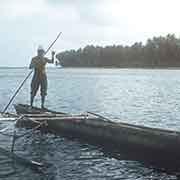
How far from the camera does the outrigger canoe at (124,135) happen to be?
47.6 feet

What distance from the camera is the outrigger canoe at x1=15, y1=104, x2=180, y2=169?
47.6 ft

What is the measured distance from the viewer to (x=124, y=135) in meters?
16.3

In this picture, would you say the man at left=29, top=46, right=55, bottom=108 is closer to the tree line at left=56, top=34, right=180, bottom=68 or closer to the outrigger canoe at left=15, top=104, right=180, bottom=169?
the outrigger canoe at left=15, top=104, right=180, bottom=169

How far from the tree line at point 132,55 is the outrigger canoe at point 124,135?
11951cm

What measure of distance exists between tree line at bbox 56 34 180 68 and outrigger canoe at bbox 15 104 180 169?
119514 millimetres

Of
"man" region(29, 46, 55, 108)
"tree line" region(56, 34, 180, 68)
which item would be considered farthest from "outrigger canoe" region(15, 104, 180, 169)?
"tree line" region(56, 34, 180, 68)

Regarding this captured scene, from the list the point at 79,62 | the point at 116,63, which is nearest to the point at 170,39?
the point at 116,63

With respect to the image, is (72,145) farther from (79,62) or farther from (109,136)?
(79,62)

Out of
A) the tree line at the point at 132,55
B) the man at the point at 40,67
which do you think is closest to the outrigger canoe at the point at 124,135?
the man at the point at 40,67

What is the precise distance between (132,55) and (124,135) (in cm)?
13699

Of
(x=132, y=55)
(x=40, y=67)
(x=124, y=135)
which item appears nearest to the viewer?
(x=124, y=135)

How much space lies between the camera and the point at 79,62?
18038 centimetres

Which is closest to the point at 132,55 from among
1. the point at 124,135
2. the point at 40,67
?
the point at 40,67

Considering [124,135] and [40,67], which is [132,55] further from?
[124,135]
